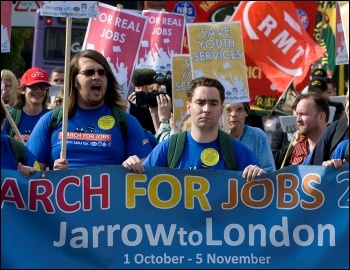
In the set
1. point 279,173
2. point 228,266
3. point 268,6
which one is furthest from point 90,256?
point 268,6

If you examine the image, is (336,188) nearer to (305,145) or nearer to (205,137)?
(205,137)

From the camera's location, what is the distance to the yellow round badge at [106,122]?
738 centimetres

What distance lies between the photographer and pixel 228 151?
6.92 m

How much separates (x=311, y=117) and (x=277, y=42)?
353 cm

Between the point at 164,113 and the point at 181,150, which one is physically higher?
the point at 164,113

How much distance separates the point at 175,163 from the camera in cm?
688

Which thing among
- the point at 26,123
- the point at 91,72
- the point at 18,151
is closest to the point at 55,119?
the point at 91,72

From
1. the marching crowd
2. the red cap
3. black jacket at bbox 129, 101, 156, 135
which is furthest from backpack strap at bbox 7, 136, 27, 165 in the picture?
black jacket at bbox 129, 101, 156, 135

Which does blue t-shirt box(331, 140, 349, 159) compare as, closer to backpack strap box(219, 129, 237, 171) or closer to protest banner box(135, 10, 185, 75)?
backpack strap box(219, 129, 237, 171)

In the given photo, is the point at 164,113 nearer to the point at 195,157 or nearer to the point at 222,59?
the point at 222,59

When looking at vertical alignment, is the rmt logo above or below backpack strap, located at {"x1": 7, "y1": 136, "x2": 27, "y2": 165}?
above

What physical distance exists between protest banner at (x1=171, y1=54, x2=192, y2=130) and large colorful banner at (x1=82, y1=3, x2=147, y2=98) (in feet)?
1.53

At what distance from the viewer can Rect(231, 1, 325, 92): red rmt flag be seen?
475 inches

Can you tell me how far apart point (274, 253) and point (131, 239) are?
2.65 ft
